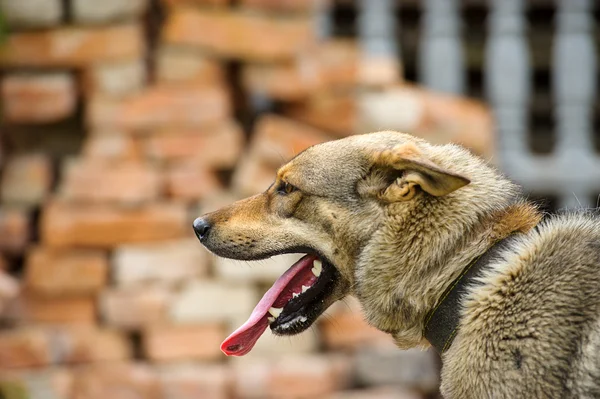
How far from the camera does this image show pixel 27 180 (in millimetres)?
5555

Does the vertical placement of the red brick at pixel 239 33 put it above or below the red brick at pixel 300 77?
above

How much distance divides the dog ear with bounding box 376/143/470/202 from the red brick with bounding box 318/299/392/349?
214 cm

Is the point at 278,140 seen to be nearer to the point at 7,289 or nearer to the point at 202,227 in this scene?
the point at 7,289

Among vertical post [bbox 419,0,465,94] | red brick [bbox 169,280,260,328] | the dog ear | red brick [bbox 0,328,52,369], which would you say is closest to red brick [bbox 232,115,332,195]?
red brick [bbox 169,280,260,328]

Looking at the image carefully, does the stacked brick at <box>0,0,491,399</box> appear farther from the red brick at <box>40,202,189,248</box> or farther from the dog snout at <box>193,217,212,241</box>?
the dog snout at <box>193,217,212,241</box>

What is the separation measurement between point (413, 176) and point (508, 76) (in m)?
3.58

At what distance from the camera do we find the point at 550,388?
2994mm

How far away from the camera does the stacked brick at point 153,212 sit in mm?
5379

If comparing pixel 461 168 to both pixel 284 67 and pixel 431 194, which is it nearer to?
pixel 431 194

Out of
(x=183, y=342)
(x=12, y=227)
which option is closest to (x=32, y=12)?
(x=12, y=227)

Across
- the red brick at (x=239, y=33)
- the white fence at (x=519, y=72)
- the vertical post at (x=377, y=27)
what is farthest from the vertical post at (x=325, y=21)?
the red brick at (x=239, y=33)

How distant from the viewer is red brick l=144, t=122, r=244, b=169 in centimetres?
545

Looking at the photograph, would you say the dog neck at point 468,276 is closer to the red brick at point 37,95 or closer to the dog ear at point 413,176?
the dog ear at point 413,176

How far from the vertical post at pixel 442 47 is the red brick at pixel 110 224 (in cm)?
203
